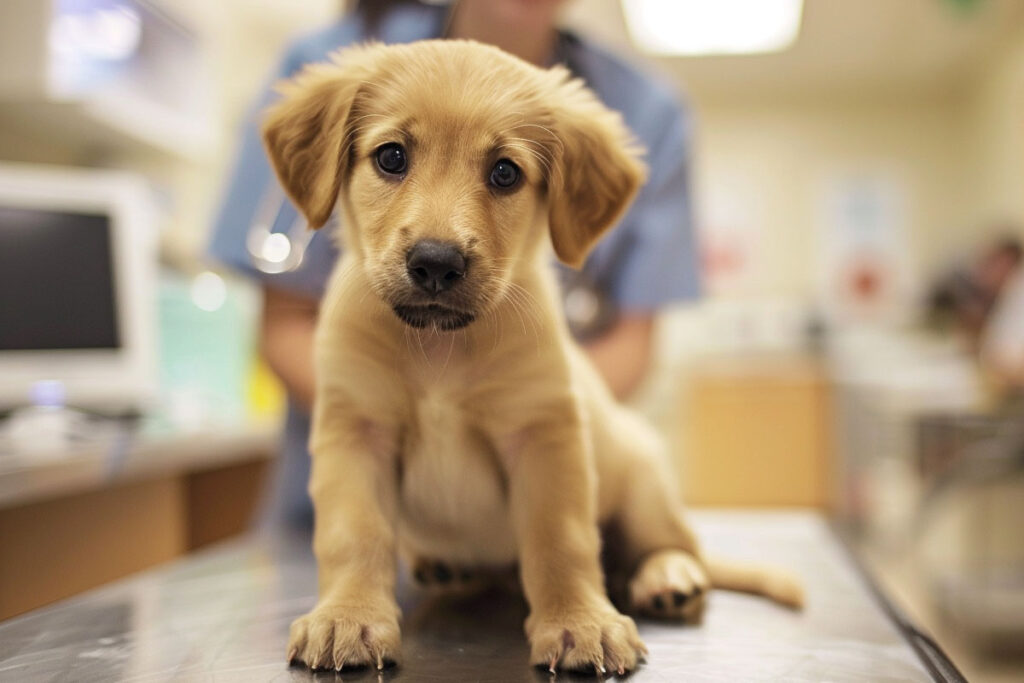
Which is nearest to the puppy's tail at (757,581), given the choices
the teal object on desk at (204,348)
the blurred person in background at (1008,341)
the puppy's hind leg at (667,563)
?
the puppy's hind leg at (667,563)

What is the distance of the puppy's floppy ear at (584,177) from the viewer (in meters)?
0.70

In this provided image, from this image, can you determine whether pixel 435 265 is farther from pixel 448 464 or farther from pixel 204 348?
pixel 204 348

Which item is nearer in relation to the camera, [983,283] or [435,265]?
[435,265]

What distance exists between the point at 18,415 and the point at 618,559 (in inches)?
43.5

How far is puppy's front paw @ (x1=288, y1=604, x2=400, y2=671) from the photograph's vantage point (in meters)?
0.61

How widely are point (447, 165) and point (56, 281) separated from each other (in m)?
1.15

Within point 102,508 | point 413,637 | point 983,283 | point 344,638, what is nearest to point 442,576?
point 413,637

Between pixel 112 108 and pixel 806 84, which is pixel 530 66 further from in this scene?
pixel 806 84

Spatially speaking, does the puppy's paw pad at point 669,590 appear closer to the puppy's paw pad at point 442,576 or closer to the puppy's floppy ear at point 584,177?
the puppy's paw pad at point 442,576

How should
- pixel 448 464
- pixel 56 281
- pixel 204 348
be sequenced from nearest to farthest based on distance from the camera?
pixel 448 464
pixel 56 281
pixel 204 348

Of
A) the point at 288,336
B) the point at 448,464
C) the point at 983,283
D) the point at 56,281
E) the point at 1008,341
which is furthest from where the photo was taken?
the point at 983,283

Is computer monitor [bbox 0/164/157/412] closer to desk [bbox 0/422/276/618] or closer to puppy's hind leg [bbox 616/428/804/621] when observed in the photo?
desk [bbox 0/422/276/618]

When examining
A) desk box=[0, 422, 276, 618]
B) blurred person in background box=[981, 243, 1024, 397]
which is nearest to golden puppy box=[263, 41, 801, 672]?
desk box=[0, 422, 276, 618]

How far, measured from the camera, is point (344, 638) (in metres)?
0.61
